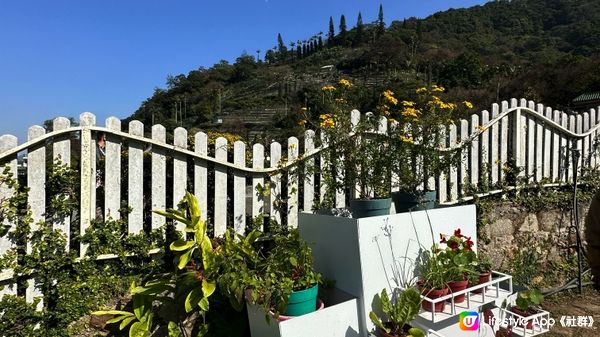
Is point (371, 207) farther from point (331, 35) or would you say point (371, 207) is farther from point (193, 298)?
point (331, 35)

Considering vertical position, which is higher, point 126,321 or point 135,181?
point 135,181

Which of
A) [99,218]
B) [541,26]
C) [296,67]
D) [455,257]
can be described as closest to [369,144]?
[455,257]

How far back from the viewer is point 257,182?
2918 mm

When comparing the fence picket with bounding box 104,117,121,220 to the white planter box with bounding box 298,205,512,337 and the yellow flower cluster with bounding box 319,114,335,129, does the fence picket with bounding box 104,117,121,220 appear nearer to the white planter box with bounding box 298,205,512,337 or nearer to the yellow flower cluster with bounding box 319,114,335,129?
the white planter box with bounding box 298,205,512,337

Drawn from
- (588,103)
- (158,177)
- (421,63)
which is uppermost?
(421,63)

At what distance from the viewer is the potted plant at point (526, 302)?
2660mm

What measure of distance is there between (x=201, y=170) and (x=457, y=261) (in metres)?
1.94

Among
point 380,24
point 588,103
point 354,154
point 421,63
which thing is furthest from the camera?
point 380,24

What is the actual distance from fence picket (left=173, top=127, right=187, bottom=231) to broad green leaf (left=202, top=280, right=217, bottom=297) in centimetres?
57

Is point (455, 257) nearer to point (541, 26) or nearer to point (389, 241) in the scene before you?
point (389, 241)

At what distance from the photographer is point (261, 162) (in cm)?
292

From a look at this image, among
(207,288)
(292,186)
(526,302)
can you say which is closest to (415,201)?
(292,186)

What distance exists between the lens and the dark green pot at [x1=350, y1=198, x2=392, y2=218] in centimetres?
251

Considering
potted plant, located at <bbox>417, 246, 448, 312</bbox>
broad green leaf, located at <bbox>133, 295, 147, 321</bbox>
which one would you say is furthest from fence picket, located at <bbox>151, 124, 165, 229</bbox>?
potted plant, located at <bbox>417, 246, 448, 312</bbox>
